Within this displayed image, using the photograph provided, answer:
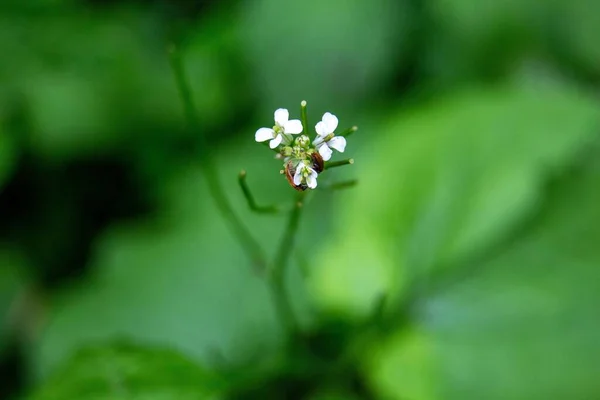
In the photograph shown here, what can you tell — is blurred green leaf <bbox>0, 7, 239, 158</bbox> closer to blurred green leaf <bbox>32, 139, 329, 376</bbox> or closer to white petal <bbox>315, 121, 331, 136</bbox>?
blurred green leaf <bbox>32, 139, 329, 376</bbox>

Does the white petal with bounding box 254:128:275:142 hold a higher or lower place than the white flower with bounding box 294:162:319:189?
higher

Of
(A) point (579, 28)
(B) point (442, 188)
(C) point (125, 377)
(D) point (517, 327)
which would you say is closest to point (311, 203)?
(B) point (442, 188)

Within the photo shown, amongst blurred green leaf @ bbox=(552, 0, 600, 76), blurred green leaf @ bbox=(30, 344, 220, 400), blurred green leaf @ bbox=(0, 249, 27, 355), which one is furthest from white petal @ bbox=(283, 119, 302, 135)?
blurred green leaf @ bbox=(552, 0, 600, 76)

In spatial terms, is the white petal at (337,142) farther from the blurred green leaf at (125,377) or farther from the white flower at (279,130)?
the blurred green leaf at (125,377)

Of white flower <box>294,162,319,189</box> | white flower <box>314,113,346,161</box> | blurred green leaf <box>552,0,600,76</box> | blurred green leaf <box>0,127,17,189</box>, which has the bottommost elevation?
white flower <box>294,162,319,189</box>

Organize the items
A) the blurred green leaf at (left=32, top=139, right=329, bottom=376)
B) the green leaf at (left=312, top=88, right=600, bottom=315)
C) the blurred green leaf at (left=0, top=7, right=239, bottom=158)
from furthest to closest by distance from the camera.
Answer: the blurred green leaf at (left=0, top=7, right=239, bottom=158), the blurred green leaf at (left=32, top=139, right=329, bottom=376), the green leaf at (left=312, top=88, right=600, bottom=315)

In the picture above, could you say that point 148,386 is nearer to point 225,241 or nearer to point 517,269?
point 225,241

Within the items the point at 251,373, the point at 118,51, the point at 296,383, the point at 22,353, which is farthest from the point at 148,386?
the point at 118,51
